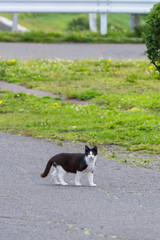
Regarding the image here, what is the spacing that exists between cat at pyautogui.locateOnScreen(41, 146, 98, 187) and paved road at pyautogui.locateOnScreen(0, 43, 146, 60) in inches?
398

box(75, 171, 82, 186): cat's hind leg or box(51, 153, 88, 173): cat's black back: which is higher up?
box(51, 153, 88, 173): cat's black back

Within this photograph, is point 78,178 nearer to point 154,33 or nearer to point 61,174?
point 61,174

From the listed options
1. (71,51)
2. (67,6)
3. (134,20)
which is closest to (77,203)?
(71,51)

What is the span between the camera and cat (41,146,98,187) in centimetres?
761

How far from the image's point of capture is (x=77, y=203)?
6.96 m

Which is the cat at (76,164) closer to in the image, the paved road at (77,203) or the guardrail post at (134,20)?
the paved road at (77,203)

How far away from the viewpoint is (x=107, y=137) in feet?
35.3

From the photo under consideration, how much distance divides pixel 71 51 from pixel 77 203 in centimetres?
1212

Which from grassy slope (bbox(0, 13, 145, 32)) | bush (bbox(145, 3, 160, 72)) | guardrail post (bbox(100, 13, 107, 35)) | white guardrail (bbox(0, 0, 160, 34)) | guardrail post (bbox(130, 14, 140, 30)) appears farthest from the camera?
grassy slope (bbox(0, 13, 145, 32))

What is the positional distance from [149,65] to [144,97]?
3569mm

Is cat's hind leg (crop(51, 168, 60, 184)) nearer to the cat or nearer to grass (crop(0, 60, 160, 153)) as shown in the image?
the cat

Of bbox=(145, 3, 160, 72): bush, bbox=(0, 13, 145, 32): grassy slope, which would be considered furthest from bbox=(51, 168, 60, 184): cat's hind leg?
bbox=(0, 13, 145, 32): grassy slope

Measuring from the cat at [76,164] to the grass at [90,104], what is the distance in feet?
8.17

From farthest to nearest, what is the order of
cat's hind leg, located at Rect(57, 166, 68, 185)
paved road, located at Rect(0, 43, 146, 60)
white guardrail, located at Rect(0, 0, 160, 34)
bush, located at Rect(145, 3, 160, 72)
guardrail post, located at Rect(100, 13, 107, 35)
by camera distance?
guardrail post, located at Rect(100, 13, 107, 35) → white guardrail, located at Rect(0, 0, 160, 34) → paved road, located at Rect(0, 43, 146, 60) → bush, located at Rect(145, 3, 160, 72) → cat's hind leg, located at Rect(57, 166, 68, 185)
